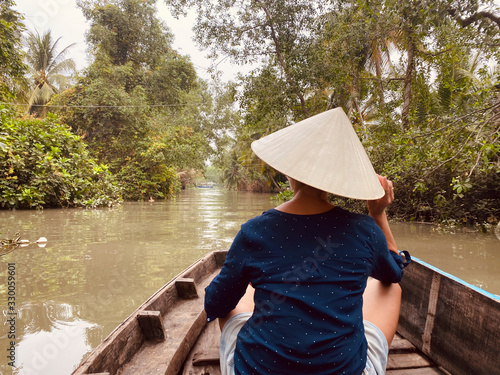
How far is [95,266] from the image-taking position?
448cm

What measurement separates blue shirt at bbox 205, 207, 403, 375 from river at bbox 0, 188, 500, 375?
6.27 ft

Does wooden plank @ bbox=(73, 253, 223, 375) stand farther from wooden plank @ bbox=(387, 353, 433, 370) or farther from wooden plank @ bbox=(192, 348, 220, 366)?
wooden plank @ bbox=(387, 353, 433, 370)

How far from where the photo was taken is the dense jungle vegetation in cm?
562

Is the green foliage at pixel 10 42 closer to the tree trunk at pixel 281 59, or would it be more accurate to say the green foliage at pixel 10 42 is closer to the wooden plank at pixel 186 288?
the tree trunk at pixel 281 59

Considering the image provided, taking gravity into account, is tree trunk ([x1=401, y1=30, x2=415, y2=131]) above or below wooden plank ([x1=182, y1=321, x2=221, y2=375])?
above

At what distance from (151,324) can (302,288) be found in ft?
3.86

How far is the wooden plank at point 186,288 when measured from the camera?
246 cm

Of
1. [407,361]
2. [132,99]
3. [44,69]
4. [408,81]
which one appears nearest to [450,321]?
[407,361]

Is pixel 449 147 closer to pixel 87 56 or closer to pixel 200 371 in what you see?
pixel 200 371

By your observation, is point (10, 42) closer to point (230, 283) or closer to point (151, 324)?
point (151, 324)

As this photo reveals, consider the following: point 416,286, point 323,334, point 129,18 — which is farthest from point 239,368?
point 129,18

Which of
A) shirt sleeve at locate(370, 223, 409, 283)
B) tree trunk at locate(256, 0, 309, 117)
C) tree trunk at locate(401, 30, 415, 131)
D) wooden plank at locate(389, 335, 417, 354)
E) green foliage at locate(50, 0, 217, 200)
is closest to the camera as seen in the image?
shirt sleeve at locate(370, 223, 409, 283)

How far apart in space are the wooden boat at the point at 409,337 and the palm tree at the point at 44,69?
21480mm

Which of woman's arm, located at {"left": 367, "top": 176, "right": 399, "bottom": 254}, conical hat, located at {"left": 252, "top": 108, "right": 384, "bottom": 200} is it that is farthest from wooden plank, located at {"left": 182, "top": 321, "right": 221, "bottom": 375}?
conical hat, located at {"left": 252, "top": 108, "right": 384, "bottom": 200}
